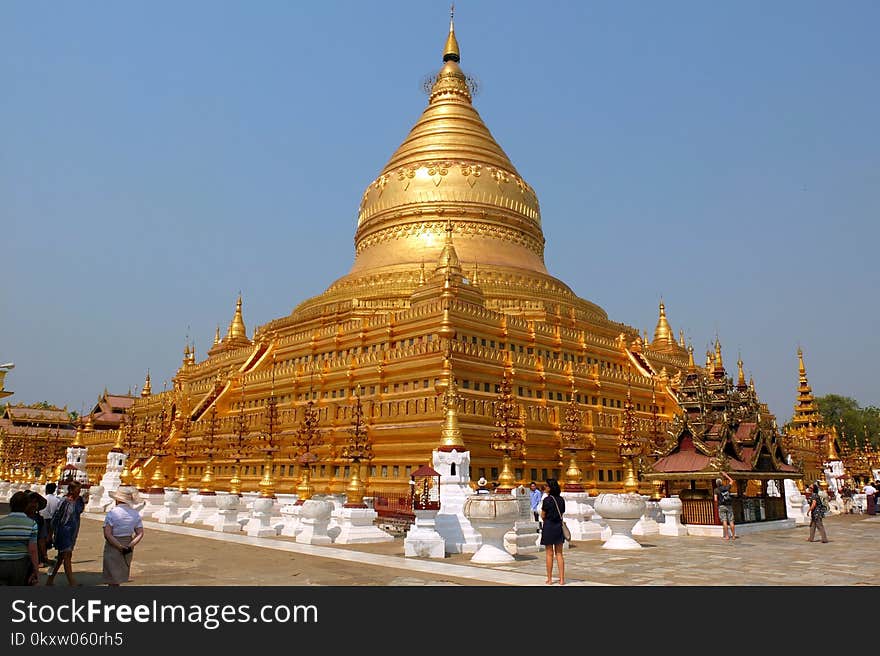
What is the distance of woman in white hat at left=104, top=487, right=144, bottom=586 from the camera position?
28.7ft

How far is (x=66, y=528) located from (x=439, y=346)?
19196mm

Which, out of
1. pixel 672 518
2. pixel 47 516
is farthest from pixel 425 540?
pixel 672 518

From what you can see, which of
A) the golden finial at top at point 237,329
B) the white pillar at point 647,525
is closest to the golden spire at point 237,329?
the golden finial at top at point 237,329

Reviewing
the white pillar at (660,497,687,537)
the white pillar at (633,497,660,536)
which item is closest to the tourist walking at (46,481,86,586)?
the white pillar at (633,497,660,536)

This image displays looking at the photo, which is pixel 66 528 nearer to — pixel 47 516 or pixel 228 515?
pixel 47 516

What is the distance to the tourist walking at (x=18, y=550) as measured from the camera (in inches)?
310

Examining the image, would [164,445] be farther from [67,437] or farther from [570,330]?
[67,437]

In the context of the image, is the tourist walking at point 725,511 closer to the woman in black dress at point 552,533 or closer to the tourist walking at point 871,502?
the woman in black dress at point 552,533

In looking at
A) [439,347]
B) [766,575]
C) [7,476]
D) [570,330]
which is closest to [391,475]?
[439,347]

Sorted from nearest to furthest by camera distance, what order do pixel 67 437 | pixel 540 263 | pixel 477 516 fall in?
1. pixel 477 516
2. pixel 540 263
3. pixel 67 437

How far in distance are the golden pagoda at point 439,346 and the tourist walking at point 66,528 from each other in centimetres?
1001

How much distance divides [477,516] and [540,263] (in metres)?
34.1

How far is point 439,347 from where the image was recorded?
29.3 metres

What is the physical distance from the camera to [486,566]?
13758mm
